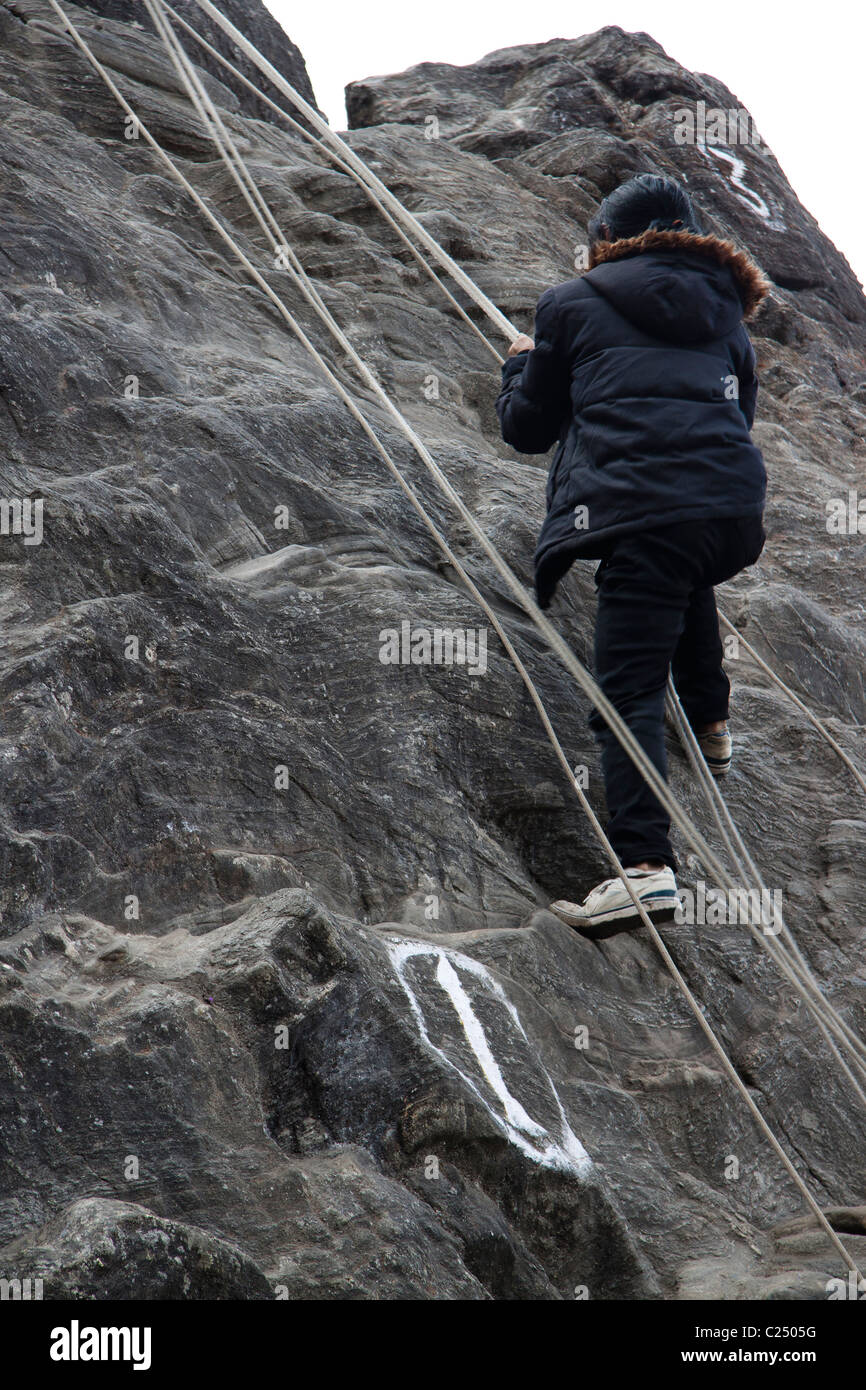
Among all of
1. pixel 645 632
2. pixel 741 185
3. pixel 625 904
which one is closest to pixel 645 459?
pixel 645 632

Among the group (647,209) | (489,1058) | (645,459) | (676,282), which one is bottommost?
(489,1058)

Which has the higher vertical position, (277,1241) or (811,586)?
(811,586)

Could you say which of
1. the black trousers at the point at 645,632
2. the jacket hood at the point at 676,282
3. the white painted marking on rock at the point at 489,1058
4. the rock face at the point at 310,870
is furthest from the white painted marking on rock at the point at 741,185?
the white painted marking on rock at the point at 489,1058

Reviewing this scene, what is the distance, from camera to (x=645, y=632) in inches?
185

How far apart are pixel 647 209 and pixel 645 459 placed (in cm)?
118

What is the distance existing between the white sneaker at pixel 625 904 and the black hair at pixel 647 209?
8.68 feet

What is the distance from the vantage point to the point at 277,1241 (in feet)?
9.57

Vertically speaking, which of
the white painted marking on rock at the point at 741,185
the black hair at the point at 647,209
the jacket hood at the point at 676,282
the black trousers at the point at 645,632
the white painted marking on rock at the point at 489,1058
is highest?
the white painted marking on rock at the point at 741,185

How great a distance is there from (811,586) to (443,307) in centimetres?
355

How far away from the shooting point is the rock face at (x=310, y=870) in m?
3.03

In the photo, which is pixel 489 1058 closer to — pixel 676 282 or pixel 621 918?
pixel 621 918

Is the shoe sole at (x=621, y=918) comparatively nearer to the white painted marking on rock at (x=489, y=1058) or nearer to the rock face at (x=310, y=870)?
the rock face at (x=310, y=870)
